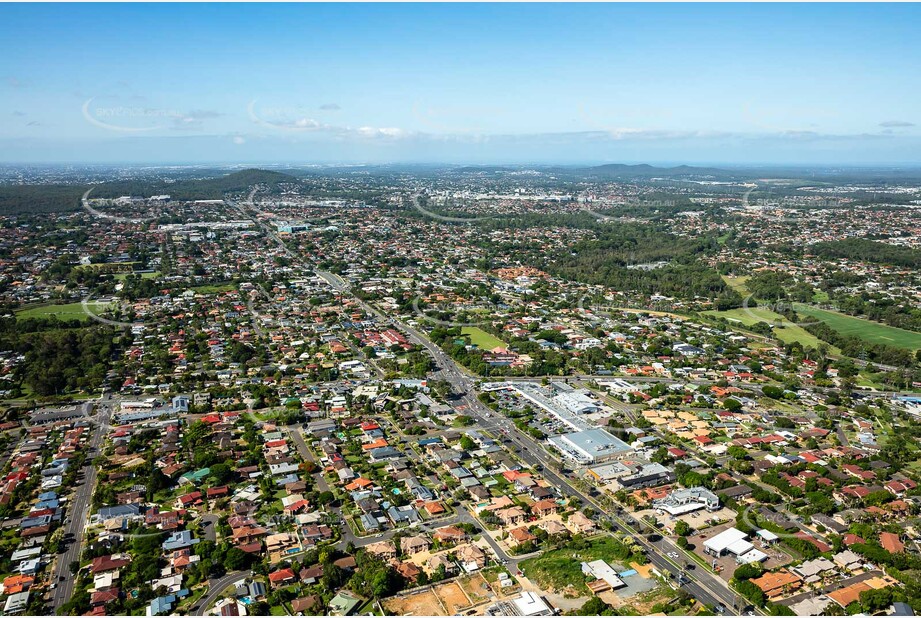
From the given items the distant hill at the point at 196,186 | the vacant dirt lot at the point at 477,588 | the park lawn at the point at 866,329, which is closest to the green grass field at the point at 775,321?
the park lawn at the point at 866,329

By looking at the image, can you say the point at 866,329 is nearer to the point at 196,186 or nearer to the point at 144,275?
the point at 144,275

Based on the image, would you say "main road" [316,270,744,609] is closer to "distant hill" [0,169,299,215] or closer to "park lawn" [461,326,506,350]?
"park lawn" [461,326,506,350]

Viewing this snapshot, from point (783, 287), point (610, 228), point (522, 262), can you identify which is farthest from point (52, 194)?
point (783, 287)

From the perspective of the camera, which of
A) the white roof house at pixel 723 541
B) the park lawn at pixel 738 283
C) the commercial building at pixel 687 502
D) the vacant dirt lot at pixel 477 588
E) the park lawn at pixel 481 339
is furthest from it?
the park lawn at pixel 738 283

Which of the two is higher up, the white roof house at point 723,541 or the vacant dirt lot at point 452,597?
the white roof house at point 723,541

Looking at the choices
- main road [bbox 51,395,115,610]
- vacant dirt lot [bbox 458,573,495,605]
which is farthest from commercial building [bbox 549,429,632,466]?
main road [bbox 51,395,115,610]

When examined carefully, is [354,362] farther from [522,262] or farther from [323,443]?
[522,262]

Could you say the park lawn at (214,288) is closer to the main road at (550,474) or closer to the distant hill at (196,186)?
the main road at (550,474)
